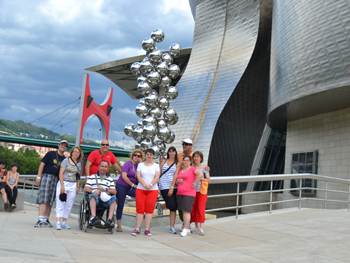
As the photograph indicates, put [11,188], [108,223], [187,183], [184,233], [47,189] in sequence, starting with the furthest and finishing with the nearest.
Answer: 1. [11,188]
2. [47,189]
3. [187,183]
4. [184,233]
5. [108,223]

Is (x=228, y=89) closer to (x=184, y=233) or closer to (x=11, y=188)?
(x=11, y=188)

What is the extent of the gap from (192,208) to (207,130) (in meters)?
13.1

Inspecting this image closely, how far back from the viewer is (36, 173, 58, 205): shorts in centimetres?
643

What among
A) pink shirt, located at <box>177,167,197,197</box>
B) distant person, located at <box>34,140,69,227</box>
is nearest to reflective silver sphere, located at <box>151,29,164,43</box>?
distant person, located at <box>34,140,69,227</box>

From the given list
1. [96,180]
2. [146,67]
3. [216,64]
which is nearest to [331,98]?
[146,67]

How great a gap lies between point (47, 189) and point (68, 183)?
1.68 ft

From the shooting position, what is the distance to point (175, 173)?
243 inches

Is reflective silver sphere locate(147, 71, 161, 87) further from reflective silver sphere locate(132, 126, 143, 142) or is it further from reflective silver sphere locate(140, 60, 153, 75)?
reflective silver sphere locate(132, 126, 143, 142)

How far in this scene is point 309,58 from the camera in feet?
43.3

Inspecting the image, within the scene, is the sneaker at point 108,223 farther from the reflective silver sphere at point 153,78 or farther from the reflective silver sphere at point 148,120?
the reflective silver sphere at point 153,78

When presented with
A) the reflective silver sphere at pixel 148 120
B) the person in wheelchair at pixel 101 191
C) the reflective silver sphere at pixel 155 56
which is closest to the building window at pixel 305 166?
the reflective silver sphere at pixel 148 120

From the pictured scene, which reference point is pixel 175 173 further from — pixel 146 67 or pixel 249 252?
Answer: pixel 146 67

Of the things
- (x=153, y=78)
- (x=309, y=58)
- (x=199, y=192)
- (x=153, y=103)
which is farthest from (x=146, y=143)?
(x=309, y=58)

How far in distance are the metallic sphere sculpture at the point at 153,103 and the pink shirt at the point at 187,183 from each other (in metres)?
5.49
